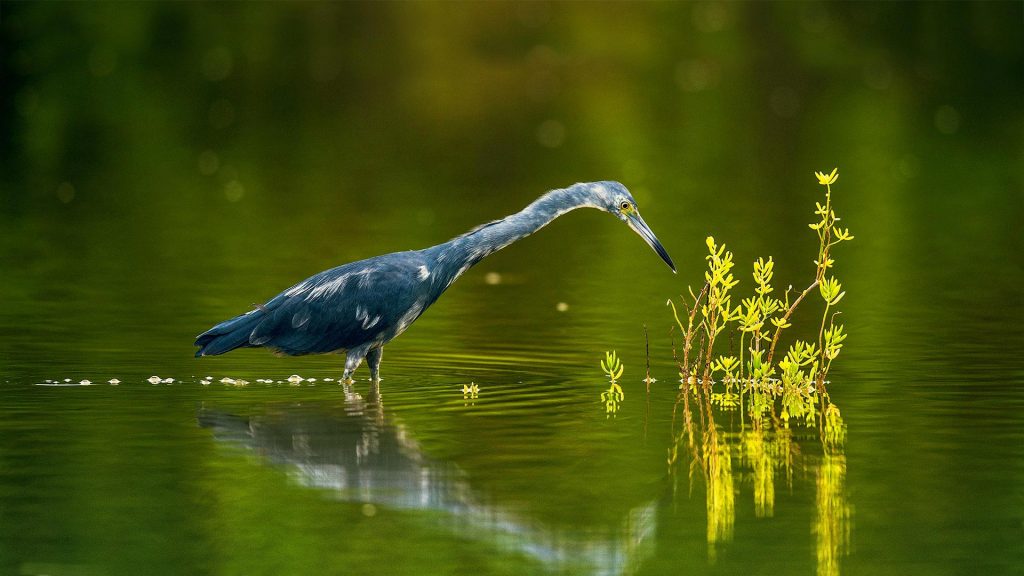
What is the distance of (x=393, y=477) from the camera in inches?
412

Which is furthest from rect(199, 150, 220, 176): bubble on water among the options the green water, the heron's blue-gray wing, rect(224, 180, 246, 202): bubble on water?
the heron's blue-gray wing

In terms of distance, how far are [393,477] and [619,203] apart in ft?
13.1

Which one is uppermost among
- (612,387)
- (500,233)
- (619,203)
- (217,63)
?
(217,63)

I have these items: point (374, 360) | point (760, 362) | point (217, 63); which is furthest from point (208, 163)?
point (760, 362)

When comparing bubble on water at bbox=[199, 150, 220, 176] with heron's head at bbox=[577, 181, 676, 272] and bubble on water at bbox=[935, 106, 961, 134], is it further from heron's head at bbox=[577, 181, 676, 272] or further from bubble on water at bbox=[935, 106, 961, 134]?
heron's head at bbox=[577, 181, 676, 272]

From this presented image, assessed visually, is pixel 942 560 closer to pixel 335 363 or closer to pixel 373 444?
pixel 373 444

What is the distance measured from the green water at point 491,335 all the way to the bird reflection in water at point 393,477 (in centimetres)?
3

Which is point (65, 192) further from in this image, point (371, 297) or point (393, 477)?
point (393, 477)

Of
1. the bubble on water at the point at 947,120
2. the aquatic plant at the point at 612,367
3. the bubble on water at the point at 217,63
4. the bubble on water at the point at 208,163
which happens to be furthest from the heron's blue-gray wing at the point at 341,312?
the bubble on water at the point at 217,63

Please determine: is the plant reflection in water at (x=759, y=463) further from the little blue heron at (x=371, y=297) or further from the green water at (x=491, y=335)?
the little blue heron at (x=371, y=297)

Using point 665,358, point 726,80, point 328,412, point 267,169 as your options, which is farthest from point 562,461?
point 726,80

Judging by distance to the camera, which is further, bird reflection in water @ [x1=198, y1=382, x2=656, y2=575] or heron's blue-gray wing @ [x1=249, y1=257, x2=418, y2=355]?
heron's blue-gray wing @ [x1=249, y1=257, x2=418, y2=355]

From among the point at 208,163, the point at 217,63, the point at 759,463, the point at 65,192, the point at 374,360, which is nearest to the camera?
the point at 759,463

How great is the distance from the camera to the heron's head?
45.2 ft
